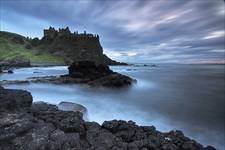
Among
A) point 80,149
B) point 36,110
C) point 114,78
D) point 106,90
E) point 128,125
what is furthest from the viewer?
point 114,78

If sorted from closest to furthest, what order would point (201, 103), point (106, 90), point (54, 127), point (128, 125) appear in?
point (54, 127), point (128, 125), point (201, 103), point (106, 90)

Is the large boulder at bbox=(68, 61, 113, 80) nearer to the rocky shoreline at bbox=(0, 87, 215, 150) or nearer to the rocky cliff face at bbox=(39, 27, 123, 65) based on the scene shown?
the rocky shoreline at bbox=(0, 87, 215, 150)

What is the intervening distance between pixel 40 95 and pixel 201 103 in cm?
1703

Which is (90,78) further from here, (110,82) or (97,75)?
(110,82)

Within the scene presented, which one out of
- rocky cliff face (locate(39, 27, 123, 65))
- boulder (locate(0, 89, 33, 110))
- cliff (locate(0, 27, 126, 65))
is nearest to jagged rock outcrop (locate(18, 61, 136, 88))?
boulder (locate(0, 89, 33, 110))

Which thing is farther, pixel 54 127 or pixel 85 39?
pixel 85 39

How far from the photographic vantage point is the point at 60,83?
112ft

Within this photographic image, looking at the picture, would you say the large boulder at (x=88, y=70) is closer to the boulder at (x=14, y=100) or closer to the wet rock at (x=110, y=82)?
the wet rock at (x=110, y=82)

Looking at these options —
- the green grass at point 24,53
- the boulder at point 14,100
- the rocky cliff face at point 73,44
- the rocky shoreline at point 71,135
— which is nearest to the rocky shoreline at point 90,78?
the boulder at point 14,100

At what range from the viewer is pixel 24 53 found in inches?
5669

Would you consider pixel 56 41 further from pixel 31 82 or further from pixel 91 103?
pixel 91 103

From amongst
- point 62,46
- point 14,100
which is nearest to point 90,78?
point 14,100

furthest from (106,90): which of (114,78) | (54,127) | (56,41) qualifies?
(56,41)

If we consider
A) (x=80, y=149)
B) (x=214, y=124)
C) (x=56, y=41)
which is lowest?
(x=214, y=124)
